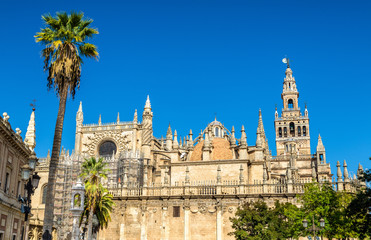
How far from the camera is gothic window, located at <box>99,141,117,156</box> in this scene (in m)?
54.3

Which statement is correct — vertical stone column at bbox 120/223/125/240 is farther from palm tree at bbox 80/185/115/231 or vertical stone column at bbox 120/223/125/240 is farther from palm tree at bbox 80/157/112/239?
palm tree at bbox 80/157/112/239

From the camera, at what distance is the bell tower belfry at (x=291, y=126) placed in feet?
244

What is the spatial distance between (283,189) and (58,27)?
26.2 metres

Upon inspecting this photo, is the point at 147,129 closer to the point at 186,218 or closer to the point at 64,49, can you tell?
the point at 186,218

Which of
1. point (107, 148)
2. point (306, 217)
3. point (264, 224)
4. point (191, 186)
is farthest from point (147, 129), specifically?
point (306, 217)

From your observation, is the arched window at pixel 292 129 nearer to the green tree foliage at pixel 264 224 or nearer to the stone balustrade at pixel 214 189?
the stone balustrade at pixel 214 189

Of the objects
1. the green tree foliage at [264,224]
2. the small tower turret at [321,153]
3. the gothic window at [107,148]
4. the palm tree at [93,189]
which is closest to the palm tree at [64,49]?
the palm tree at [93,189]

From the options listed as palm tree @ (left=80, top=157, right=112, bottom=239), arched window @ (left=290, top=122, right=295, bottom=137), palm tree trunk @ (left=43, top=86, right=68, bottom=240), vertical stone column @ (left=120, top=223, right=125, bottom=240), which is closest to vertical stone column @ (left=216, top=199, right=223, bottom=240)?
vertical stone column @ (left=120, top=223, right=125, bottom=240)

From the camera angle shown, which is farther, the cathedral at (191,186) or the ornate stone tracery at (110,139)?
the ornate stone tracery at (110,139)

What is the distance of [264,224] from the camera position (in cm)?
3091

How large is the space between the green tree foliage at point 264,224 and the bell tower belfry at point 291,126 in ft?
135

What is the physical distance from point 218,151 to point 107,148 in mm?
18070

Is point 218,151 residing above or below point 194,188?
above

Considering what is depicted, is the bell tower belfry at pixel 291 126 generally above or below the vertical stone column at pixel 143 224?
above
